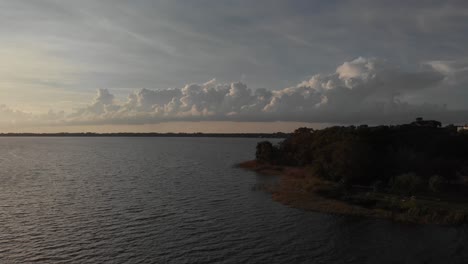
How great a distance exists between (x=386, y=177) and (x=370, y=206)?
2242 cm

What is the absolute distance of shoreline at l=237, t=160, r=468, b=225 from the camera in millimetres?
54156

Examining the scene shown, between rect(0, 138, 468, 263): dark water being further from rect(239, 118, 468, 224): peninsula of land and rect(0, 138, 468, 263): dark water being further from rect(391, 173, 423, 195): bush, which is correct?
rect(391, 173, 423, 195): bush

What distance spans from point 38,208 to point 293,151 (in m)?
92.9

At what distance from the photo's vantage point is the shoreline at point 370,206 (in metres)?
54.2

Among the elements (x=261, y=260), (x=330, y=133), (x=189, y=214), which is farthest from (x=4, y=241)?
(x=330, y=133)

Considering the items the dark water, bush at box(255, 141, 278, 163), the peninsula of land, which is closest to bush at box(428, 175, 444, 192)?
the peninsula of land

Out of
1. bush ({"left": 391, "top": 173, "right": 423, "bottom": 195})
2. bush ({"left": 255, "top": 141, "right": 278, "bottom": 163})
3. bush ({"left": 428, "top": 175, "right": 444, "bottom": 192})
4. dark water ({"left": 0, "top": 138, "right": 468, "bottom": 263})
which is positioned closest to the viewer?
dark water ({"left": 0, "top": 138, "right": 468, "bottom": 263})

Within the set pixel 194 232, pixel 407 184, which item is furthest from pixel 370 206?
pixel 194 232

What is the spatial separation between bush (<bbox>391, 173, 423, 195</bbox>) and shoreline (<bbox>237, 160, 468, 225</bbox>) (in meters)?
2.87

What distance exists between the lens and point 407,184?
70688 millimetres

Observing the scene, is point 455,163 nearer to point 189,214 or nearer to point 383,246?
point 383,246

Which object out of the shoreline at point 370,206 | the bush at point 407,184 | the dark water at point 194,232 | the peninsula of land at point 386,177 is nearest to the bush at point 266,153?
the peninsula of land at point 386,177

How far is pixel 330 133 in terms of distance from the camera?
113312mm

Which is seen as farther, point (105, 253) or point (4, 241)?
point (4, 241)
